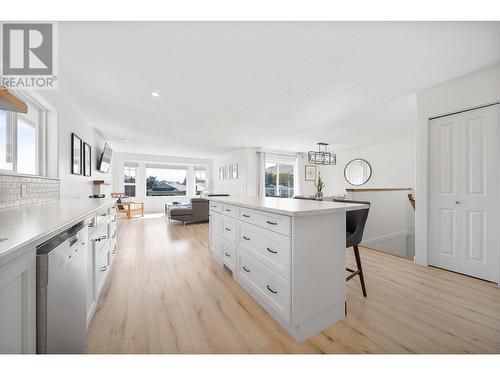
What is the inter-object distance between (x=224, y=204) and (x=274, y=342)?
1.41 metres

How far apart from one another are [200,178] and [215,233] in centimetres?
685

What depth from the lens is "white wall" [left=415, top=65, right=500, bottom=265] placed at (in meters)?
2.06

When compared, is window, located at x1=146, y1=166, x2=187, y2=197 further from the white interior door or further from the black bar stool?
the white interior door

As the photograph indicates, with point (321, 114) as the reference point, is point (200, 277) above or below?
below

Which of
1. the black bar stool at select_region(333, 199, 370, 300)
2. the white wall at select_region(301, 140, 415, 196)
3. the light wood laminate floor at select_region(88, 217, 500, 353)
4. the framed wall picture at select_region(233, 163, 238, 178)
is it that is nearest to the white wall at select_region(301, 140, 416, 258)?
the white wall at select_region(301, 140, 415, 196)

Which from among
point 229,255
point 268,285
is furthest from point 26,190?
point 268,285

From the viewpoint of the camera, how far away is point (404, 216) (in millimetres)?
3902

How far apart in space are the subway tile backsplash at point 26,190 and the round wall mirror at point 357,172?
7322 millimetres

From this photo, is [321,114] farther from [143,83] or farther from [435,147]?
[143,83]

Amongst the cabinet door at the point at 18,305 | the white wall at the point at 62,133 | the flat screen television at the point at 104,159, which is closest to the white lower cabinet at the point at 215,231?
the cabinet door at the point at 18,305

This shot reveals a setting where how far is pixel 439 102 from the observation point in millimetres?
2408

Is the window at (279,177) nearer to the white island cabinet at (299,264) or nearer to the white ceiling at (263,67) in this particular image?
the white ceiling at (263,67)

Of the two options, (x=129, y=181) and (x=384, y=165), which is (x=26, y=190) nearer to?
(x=129, y=181)
